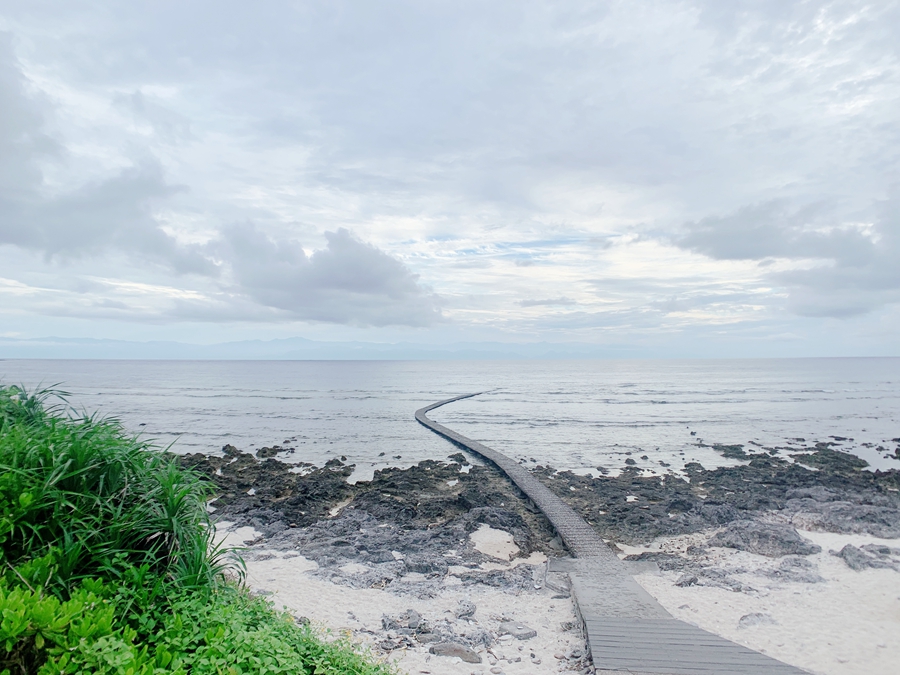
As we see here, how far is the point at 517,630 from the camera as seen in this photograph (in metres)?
7.55

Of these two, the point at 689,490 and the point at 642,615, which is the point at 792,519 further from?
the point at 642,615

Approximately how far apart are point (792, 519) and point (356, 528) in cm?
1063

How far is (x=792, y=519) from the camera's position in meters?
13.1

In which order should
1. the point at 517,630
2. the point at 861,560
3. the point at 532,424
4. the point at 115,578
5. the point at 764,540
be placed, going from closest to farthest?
the point at 115,578 < the point at 517,630 < the point at 861,560 < the point at 764,540 < the point at 532,424

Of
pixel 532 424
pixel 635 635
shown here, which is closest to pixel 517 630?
pixel 635 635

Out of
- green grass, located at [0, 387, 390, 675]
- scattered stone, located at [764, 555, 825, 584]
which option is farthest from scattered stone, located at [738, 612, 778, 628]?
green grass, located at [0, 387, 390, 675]

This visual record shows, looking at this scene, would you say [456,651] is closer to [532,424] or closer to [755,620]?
[755,620]

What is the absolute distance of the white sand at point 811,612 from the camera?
23.0 feet

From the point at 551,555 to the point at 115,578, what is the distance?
8.43 meters

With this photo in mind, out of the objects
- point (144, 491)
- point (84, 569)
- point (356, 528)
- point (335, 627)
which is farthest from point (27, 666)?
point (356, 528)

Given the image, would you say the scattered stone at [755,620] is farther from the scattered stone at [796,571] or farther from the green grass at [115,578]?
the green grass at [115,578]

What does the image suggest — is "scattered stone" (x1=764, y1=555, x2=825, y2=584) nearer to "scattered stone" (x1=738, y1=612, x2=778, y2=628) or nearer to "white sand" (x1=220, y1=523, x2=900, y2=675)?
"white sand" (x1=220, y1=523, x2=900, y2=675)

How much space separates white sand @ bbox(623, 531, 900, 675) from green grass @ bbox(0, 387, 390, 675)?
5832 mm

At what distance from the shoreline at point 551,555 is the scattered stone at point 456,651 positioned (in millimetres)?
69
